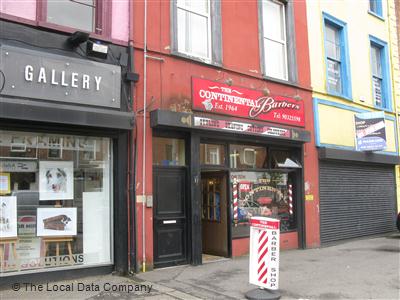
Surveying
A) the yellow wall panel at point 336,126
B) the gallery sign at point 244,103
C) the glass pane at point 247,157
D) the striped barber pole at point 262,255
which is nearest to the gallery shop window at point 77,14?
the gallery sign at point 244,103

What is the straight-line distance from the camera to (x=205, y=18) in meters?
10.5

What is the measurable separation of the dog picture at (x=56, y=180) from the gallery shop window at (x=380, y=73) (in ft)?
38.9

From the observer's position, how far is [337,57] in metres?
14.3

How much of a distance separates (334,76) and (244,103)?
489 centimetres

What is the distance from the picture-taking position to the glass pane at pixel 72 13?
807cm

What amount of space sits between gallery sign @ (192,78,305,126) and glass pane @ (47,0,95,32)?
2.56m

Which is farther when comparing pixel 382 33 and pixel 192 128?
pixel 382 33

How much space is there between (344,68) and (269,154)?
4711mm

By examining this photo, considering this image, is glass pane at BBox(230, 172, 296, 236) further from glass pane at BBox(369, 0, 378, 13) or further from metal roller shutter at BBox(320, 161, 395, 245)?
glass pane at BBox(369, 0, 378, 13)

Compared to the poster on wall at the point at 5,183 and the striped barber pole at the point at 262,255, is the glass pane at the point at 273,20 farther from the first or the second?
the poster on wall at the point at 5,183

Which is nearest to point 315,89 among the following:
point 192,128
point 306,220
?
point 306,220

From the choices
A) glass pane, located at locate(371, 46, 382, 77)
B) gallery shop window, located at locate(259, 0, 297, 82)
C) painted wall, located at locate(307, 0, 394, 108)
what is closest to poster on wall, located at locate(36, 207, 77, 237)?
gallery shop window, located at locate(259, 0, 297, 82)

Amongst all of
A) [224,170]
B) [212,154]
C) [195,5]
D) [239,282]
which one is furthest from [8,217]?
[195,5]

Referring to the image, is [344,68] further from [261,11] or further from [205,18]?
[205,18]
